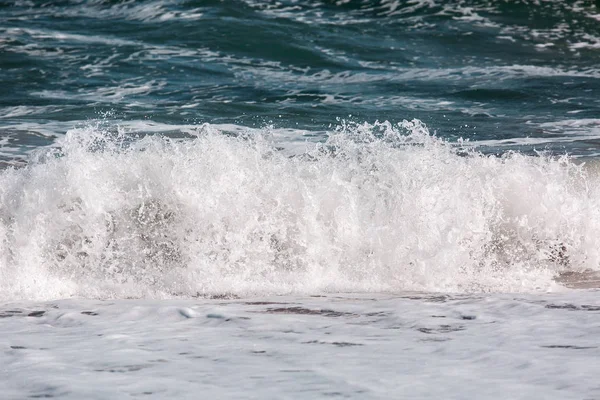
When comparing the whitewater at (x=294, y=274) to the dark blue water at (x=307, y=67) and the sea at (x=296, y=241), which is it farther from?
the dark blue water at (x=307, y=67)

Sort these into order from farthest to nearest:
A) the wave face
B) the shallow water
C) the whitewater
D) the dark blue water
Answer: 1. the dark blue water
2. the wave face
3. the whitewater
4. the shallow water

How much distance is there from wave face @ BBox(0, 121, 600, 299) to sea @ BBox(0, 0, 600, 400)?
0.05ft

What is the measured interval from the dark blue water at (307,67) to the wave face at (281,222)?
266 centimetres

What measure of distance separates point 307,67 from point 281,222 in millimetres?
8134

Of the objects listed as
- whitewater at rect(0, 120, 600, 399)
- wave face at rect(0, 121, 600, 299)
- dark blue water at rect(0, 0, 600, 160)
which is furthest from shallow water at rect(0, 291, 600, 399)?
dark blue water at rect(0, 0, 600, 160)

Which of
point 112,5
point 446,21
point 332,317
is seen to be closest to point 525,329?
point 332,317

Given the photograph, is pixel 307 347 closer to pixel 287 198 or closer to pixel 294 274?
pixel 294 274

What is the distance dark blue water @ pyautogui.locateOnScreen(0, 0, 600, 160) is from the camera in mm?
11078

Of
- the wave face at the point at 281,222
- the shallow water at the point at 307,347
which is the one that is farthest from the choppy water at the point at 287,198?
the shallow water at the point at 307,347

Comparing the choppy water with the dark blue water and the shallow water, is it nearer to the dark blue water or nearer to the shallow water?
the dark blue water

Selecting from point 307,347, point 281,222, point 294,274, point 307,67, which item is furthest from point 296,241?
point 307,67

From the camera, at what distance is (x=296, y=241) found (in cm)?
646

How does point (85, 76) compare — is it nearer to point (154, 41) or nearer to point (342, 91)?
point (154, 41)

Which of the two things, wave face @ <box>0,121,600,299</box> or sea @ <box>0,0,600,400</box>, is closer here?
sea @ <box>0,0,600,400</box>
